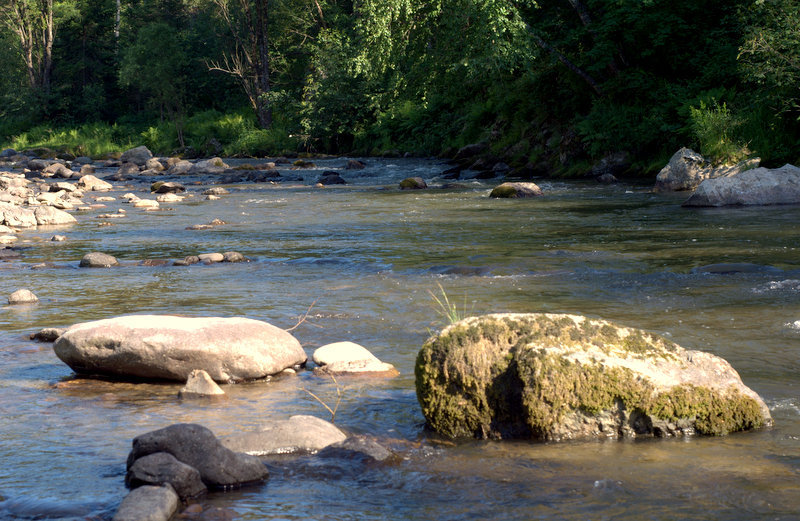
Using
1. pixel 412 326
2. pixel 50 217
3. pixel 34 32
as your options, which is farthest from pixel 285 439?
pixel 34 32

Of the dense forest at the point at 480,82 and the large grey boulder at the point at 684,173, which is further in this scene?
the dense forest at the point at 480,82

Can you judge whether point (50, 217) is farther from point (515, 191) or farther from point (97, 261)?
point (515, 191)

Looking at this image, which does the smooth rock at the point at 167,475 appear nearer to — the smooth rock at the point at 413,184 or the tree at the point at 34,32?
the smooth rock at the point at 413,184

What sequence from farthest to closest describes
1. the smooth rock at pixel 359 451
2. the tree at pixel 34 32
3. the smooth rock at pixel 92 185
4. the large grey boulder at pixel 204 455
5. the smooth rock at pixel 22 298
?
the tree at pixel 34 32 < the smooth rock at pixel 92 185 < the smooth rock at pixel 22 298 < the smooth rock at pixel 359 451 < the large grey boulder at pixel 204 455

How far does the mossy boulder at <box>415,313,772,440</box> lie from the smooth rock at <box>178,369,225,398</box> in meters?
1.56

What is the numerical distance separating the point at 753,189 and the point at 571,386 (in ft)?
43.9

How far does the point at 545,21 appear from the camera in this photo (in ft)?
82.4

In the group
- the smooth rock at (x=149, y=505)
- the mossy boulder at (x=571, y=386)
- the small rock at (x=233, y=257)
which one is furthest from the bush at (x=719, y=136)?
the smooth rock at (x=149, y=505)

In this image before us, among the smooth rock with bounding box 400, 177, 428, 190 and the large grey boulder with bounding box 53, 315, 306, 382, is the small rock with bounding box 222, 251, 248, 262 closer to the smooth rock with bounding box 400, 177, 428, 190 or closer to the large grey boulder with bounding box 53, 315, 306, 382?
the large grey boulder with bounding box 53, 315, 306, 382

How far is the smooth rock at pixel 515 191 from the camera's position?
2000 cm

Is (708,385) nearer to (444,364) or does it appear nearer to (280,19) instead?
(444,364)

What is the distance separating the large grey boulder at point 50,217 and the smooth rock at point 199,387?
43.7ft

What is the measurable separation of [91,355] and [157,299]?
300cm

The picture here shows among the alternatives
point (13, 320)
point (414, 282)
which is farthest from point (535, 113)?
point (13, 320)
